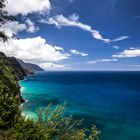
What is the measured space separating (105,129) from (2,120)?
31077 mm

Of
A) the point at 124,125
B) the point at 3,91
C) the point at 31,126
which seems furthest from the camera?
the point at 124,125

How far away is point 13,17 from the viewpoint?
A: 2391cm

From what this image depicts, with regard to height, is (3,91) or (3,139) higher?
(3,91)

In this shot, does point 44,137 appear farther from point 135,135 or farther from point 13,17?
point 135,135

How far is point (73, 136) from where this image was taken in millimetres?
21734

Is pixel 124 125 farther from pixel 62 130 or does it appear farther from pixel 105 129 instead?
pixel 62 130

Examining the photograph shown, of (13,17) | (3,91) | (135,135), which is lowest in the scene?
(135,135)

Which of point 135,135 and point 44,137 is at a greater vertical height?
point 44,137

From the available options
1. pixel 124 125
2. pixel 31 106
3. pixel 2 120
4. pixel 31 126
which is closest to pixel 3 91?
pixel 2 120

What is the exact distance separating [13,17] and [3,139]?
12.3 metres

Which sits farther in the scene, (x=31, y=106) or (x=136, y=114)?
(x=31, y=106)

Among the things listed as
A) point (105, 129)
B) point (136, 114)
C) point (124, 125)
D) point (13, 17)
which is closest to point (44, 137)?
point (13, 17)

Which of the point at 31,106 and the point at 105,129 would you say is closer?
the point at 105,129

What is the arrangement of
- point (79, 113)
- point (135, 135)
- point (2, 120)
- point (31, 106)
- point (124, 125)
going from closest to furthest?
point (2, 120) → point (135, 135) → point (124, 125) → point (79, 113) → point (31, 106)
